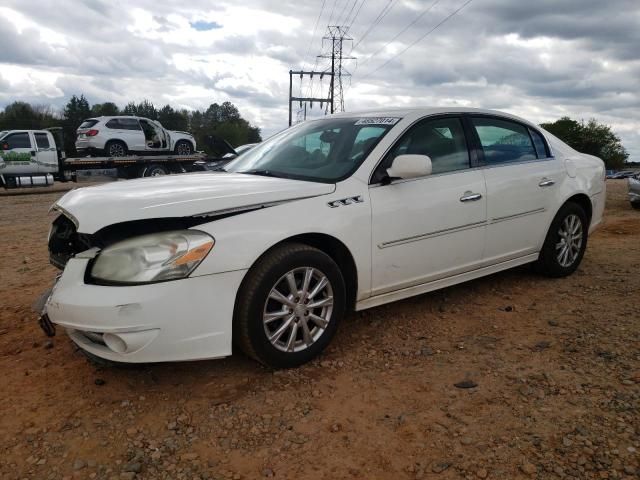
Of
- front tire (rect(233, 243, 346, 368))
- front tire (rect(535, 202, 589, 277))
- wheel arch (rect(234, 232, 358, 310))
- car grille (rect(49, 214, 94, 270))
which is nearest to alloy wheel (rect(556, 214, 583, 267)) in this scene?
front tire (rect(535, 202, 589, 277))

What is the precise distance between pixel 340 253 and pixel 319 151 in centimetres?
88

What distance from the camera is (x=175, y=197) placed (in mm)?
2791

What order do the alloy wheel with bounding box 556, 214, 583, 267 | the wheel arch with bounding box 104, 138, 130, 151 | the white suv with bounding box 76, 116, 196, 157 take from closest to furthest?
the alloy wheel with bounding box 556, 214, 583, 267, the white suv with bounding box 76, 116, 196, 157, the wheel arch with bounding box 104, 138, 130, 151

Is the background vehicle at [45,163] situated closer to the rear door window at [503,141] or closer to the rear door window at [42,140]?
the rear door window at [42,140]

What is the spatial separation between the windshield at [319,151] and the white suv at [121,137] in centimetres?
1607

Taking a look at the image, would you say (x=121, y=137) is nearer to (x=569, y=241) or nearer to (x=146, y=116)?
(x=569, y=241)

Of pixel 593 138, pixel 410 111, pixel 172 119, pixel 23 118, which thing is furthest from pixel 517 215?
pixel 593 138

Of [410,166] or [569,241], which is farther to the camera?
[569,241]

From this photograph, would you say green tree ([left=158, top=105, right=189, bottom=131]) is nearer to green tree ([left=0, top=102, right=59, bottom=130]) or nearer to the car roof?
green tree ([left=0, top=102, right=59, bottom=130])

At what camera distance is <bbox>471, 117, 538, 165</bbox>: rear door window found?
408cm

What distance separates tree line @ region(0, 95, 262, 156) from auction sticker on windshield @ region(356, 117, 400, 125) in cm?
3897

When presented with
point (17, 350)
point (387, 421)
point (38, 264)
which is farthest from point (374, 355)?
point (38, 264)

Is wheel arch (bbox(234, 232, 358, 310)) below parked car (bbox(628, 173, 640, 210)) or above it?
above

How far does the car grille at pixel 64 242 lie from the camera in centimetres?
298
